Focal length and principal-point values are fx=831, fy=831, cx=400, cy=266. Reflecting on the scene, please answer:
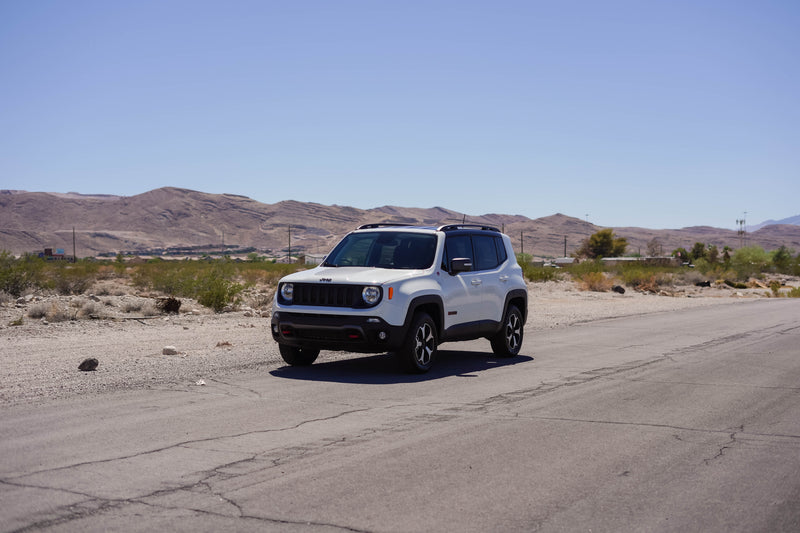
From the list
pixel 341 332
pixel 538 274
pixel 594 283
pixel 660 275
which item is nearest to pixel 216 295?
pixel 341 332

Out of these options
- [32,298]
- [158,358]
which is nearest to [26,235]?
[32,298]

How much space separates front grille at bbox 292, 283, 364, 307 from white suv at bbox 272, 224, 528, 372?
0.01 meters

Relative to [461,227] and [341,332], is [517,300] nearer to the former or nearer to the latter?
[461,227]

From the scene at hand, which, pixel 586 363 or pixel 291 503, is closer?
pixel 291 503

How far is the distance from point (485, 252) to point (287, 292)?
3.70 metres

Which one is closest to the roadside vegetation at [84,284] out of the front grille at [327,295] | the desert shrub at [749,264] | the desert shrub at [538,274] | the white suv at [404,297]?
the white suv at [404,297]

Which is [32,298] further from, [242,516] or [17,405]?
[242,516]

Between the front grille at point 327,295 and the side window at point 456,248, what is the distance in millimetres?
1811

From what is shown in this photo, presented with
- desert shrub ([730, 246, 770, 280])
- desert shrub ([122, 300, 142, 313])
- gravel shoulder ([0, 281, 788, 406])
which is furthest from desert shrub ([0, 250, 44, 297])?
desert shrub ([730, 246, 770, 280])

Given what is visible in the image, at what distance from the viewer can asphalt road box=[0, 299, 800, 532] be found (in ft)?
17.5

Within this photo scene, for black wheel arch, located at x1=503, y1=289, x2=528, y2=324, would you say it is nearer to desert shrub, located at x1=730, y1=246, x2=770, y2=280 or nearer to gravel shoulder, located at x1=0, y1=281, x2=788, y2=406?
gravel shoulder, located at x1=0, y1=281, x2=788, y2=406

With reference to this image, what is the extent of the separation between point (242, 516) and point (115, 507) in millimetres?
863

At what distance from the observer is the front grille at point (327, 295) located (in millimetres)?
11344

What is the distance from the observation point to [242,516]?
17.2 feet
